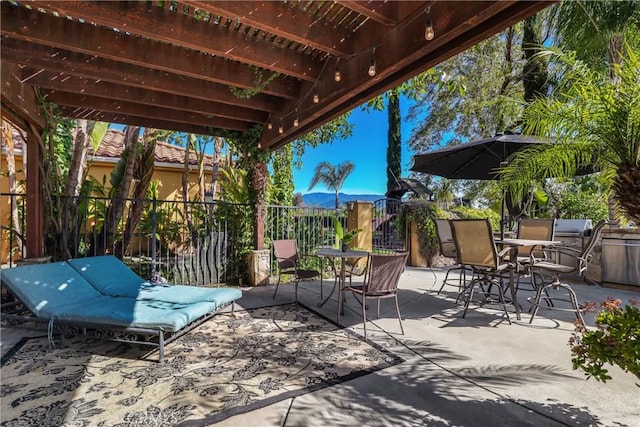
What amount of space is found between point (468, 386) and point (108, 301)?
149 inches

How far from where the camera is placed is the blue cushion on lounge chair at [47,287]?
326cm

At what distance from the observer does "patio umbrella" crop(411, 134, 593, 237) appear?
16.0ft

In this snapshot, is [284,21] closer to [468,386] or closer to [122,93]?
[122,93]

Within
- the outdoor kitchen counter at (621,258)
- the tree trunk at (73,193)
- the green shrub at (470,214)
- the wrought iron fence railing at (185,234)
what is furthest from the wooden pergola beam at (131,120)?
the outdoor kitchen counter at (621,258)

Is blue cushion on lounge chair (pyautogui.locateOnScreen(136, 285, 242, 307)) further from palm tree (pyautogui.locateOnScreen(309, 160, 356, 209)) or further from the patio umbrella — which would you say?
palm tree (pyautogui.locateOnScreen(309, 160, 356, 209))

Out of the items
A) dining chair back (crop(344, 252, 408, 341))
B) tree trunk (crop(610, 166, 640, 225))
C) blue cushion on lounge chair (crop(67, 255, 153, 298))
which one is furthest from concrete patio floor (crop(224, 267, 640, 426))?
blue cushion on lounge chair (crop(67, 255, 153, 298))

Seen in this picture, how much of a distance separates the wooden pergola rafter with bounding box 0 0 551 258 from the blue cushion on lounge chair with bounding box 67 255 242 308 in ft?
7.29

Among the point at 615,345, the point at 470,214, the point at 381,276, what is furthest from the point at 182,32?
the point at 470,214

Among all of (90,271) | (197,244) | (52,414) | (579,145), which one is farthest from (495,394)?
(197,244)

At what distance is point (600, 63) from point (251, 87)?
8.41m

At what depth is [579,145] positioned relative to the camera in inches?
115

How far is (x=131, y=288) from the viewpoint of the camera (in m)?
4.08

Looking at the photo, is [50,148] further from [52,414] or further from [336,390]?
[336,390]

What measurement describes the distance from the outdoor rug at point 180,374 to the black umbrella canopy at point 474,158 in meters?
3.60
